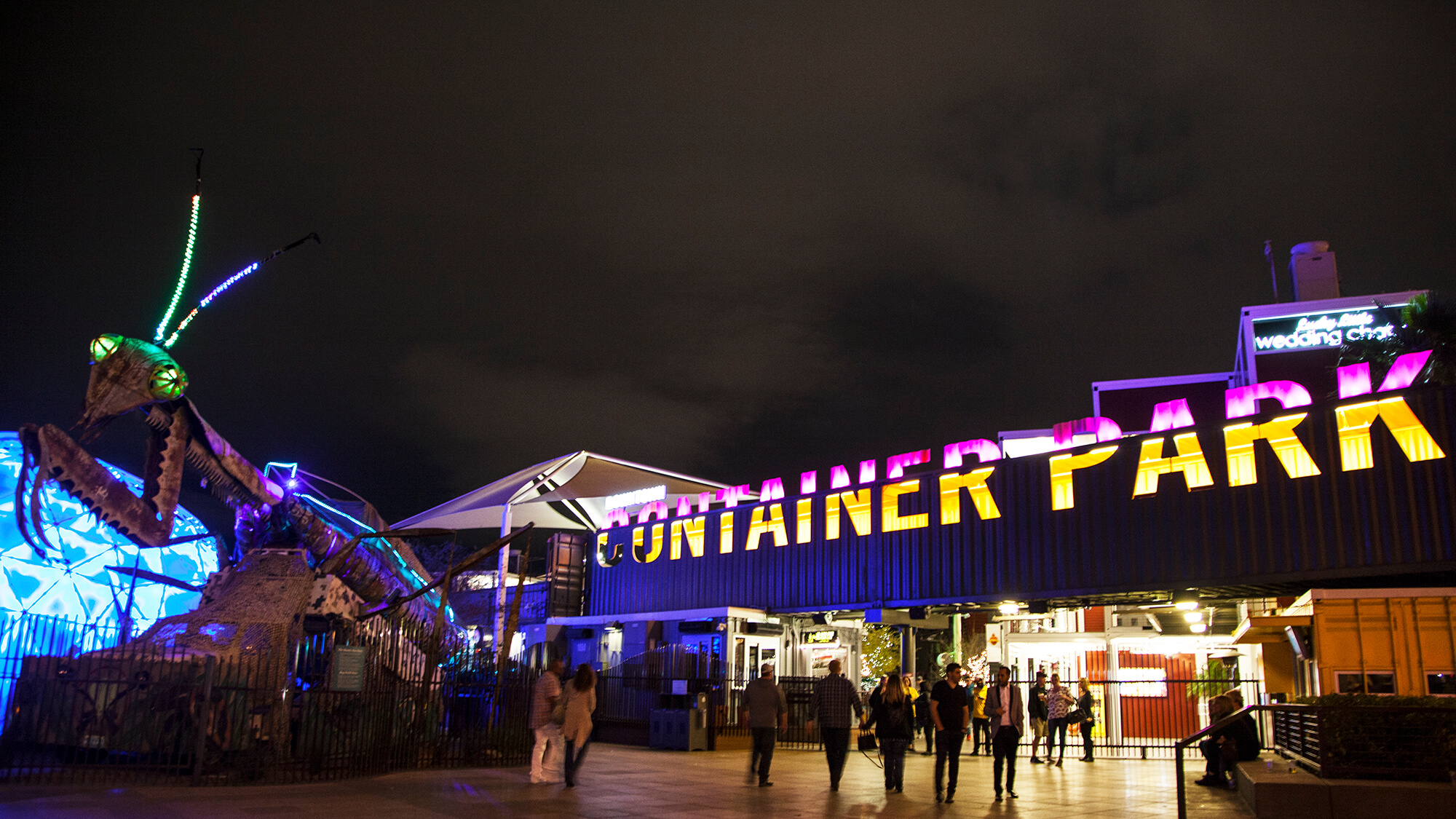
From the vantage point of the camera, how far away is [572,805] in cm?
1085

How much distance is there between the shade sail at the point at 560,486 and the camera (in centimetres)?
2833

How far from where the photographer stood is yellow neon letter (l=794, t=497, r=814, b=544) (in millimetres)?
26281

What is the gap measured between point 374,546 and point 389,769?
20.2ft

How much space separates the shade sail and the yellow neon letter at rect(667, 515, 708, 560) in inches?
49.4

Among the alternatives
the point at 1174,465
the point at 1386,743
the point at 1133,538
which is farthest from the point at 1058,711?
the point at 1386,743

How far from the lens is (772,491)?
89.9 feet

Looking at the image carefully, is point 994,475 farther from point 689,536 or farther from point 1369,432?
point 689,536

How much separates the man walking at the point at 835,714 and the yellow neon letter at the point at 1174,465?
973 cm

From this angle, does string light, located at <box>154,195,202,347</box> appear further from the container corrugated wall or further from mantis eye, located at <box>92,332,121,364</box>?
the container corrugated wall

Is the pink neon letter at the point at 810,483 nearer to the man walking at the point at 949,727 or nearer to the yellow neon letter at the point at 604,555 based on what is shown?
the yellow neon letter at the point at 604,555

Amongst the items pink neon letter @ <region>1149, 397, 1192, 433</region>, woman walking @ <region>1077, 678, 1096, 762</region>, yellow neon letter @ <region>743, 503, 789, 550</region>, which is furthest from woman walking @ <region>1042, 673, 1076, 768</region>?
yellow neon letter @ <region>743, 503, 789, 550</region>

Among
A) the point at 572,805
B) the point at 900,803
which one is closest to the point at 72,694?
the point at 572,805

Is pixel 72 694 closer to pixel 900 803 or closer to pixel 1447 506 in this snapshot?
pixel 900 803

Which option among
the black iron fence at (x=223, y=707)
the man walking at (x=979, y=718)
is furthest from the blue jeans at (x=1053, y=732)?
the black iron fence at (x=223, y=707)
